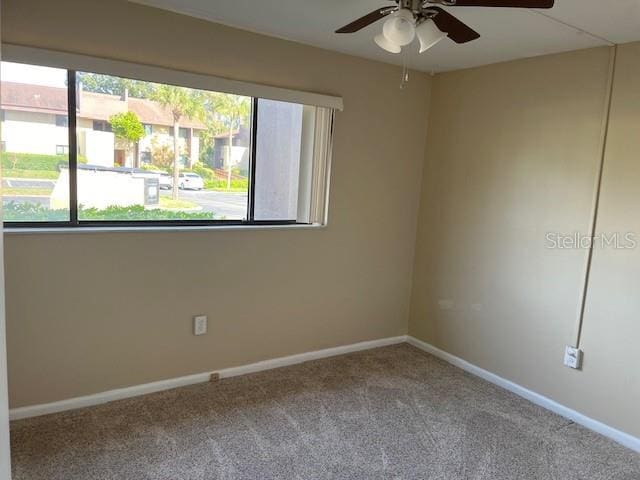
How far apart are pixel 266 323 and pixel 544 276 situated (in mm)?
1821

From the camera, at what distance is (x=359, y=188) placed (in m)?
3.44

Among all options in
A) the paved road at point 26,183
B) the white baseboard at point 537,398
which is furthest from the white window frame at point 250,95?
the white baseboard at point 537,398

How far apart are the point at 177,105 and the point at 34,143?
2.57ft

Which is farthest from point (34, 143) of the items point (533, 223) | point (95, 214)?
point (533, 223)

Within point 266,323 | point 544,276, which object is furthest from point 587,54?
point 266,323

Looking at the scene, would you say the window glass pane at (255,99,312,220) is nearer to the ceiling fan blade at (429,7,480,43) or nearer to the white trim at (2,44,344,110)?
the white trim at (2,44,344,110)

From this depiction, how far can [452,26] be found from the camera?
1844 mm

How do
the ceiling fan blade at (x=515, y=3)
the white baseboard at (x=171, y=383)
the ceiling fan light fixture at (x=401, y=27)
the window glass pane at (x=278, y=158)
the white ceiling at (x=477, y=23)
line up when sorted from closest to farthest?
the ceiling fan blade at (x=515, y=3) → the ceiling fan light fixture at (x=401, y=27) → the white ceiling at (x=477, y=23) → the white baseboard at (x=171, y=383) → the window glass pane at (x=278, y=158)

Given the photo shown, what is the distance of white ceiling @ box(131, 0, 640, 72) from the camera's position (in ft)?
7.23

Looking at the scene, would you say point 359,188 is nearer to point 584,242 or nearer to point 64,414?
point 584,242

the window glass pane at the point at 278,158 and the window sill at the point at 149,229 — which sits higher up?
the window glass pane at the point at 278,158

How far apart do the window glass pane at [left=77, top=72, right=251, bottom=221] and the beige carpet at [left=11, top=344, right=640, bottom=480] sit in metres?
1.11

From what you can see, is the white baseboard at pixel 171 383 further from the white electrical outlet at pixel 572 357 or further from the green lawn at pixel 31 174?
the white electrical outlet at pixel 572 357

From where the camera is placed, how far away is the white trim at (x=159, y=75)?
7.28ft
